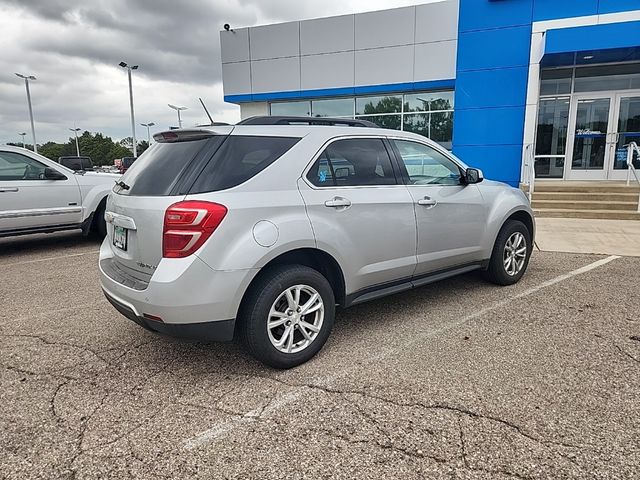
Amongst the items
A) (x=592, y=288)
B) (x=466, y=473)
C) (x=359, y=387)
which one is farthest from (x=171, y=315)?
(x=592, y=288)

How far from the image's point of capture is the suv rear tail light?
2.80m

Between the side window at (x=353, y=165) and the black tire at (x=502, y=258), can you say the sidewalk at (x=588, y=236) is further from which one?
the side window at (x=353, y=165)

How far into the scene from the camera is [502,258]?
5.00m

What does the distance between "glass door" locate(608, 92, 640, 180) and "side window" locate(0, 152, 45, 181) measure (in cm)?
1368

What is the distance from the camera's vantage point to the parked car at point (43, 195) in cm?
707

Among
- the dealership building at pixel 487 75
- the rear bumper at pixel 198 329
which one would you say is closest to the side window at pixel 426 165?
the rear bumper at pixel 198 329

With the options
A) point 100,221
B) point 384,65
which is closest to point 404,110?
point 384,65

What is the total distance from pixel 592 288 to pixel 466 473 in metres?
3.80

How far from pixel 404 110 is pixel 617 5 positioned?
285 inches

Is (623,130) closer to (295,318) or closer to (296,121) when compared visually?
(296,121)

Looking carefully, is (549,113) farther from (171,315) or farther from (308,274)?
(171,315)

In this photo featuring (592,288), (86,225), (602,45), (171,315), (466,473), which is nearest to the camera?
(466,473)

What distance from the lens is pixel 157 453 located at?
7.72ft

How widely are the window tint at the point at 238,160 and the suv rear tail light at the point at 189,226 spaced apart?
6.2 inches
